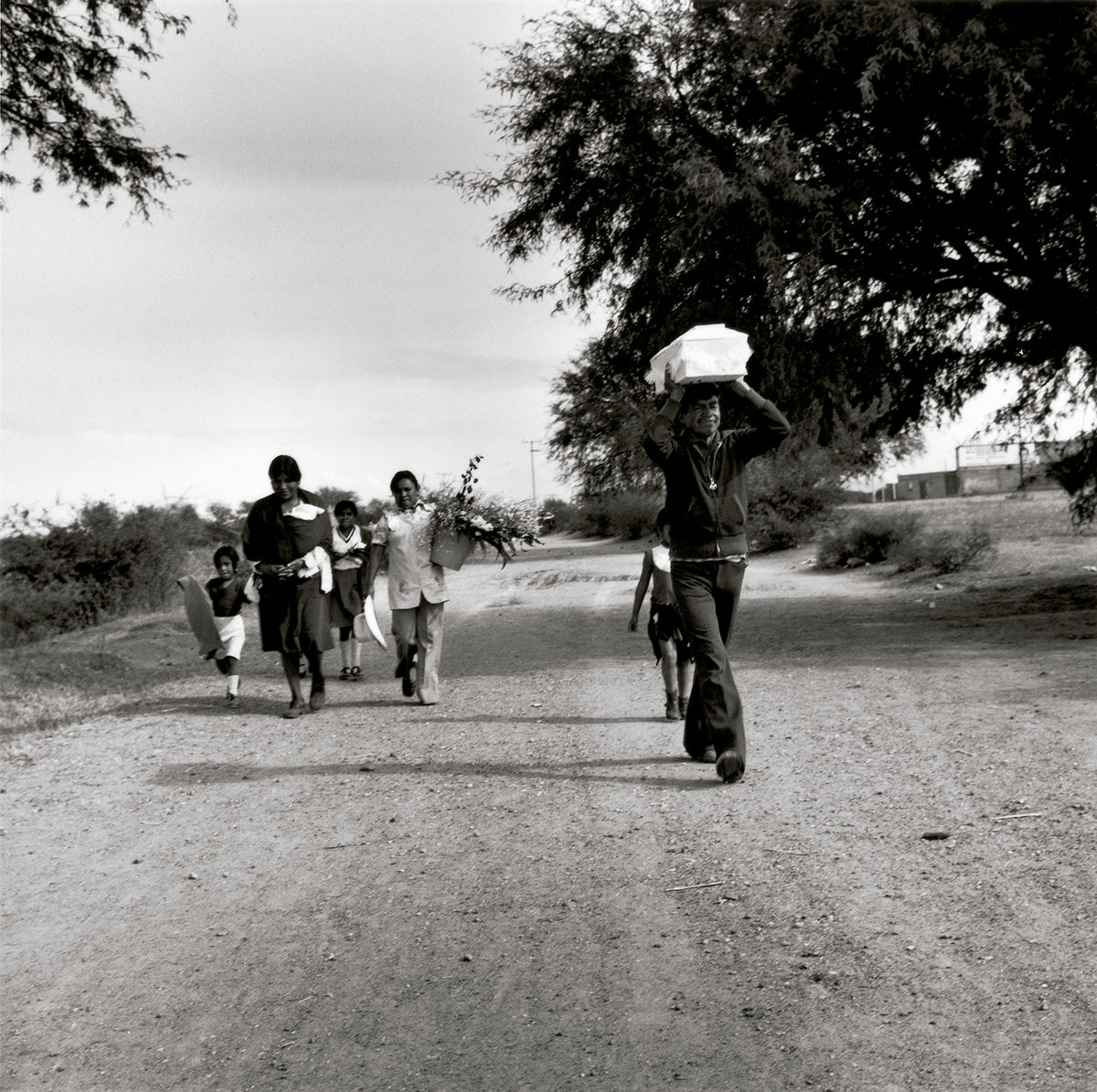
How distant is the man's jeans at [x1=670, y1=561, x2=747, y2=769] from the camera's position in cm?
703

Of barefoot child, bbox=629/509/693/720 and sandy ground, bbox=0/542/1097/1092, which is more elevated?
barefoot child, bbox=629/509/693/720

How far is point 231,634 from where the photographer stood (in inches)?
472

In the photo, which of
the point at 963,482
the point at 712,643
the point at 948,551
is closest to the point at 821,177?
the point at 712,643

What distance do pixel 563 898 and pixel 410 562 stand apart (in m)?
5.78

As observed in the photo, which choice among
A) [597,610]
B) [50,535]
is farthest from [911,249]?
[50,535]

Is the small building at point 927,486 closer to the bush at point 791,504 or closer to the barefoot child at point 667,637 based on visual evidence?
the bush at point 791,504

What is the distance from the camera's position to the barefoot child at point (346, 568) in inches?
498

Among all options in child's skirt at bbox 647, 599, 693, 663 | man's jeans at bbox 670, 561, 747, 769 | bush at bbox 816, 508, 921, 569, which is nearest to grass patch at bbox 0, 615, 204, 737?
child's skirt at bbox 647, 599, 693, 663

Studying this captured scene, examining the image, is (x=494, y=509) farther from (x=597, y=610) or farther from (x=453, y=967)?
(x=597, y=610)

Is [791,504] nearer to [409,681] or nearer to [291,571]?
[409,681]

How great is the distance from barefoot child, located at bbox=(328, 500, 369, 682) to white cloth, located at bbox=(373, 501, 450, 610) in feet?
5.41

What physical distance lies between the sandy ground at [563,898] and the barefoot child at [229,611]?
4.71ft

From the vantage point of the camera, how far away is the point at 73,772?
29.0 feet

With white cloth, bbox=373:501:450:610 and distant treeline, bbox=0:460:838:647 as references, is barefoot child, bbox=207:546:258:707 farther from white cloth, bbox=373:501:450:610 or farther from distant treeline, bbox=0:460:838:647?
distant treeline, bbox=0:460:838:647
